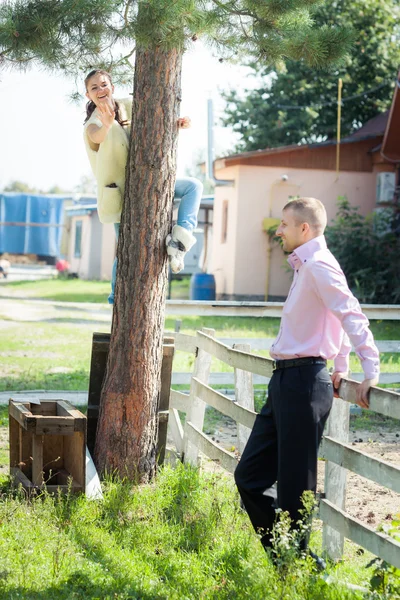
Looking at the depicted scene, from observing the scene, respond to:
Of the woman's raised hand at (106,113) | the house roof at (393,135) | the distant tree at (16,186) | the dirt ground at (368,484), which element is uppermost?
the distant tree at (16,186)

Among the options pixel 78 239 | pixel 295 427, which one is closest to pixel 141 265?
pixel 295 427

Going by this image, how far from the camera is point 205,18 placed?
502 centimetres

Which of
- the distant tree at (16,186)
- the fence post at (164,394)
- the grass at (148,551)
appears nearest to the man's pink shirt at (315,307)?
the grass at (148,551)

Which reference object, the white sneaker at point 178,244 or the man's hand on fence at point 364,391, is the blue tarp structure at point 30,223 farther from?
the man's hand on fence at point 364,391

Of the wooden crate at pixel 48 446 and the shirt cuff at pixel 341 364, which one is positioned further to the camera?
the wooden crate at pixel 48 446

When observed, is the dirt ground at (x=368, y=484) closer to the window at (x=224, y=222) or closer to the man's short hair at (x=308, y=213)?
the man's short hair at (x=308, y=213)

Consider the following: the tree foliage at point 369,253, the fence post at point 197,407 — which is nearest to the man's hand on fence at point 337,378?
the fence post at point 197,407

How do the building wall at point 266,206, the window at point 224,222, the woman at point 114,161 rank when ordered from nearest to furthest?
the woman at point 114,161
the building wall at point 266,206
the window at point 224,222

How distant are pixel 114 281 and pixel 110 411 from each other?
888 millimetres

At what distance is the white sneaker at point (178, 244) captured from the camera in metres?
5.43

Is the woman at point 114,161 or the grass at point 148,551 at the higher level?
the woman at point 114,161

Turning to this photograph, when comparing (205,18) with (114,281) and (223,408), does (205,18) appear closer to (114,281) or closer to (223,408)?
(114,281)

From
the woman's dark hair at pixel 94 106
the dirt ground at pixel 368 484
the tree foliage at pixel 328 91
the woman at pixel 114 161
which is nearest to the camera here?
the woman's dark hair at pixel 94 106

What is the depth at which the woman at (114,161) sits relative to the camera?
5.38 metres
